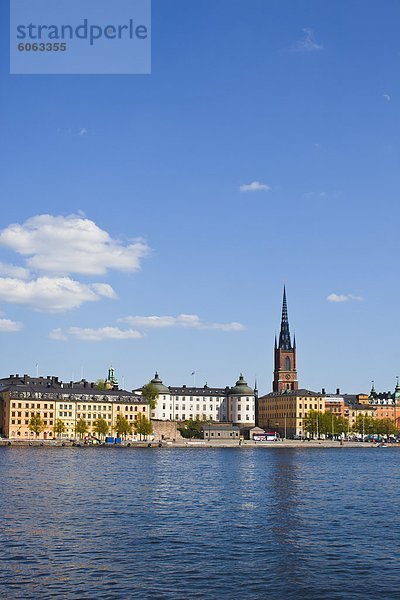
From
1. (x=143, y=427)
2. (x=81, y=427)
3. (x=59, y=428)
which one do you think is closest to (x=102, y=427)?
(x=81, y=427)

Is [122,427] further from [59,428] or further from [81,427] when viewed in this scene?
[59,428]

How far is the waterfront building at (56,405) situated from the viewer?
535 feet

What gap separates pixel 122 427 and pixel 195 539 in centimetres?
12924

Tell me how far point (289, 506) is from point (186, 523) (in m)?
11.1

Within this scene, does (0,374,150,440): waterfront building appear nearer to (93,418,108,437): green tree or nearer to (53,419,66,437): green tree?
(53,419,66,437): green tree

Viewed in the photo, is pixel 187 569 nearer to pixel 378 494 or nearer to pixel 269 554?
pixel 269 554

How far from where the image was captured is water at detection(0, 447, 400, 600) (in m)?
29.2

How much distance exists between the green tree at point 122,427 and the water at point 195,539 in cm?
9524

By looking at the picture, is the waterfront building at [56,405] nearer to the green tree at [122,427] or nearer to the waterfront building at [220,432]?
the green tree at [122,427]

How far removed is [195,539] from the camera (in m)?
38.6

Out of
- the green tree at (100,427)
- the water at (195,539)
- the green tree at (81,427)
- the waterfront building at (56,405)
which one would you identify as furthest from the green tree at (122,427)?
the water at (195,539)

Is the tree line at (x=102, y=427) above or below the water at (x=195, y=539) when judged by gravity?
below

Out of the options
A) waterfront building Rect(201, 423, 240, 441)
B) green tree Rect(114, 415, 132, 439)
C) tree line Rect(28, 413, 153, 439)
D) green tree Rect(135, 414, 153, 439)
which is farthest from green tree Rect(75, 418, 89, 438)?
waterfront building Rect(201, 423, 240, 441)

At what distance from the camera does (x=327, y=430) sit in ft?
652
